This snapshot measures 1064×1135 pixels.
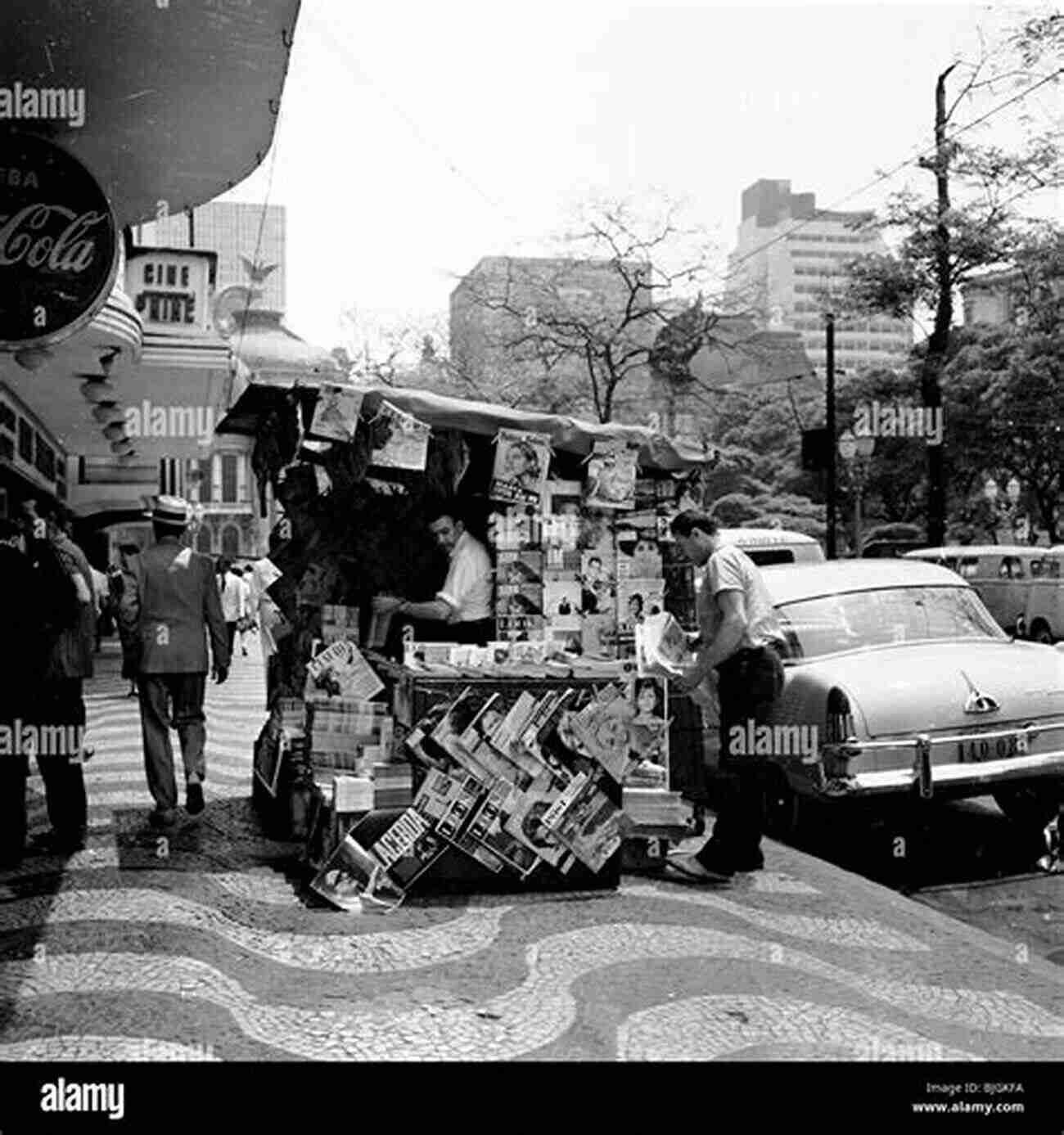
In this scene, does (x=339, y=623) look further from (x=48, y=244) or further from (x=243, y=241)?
(x=243, y=241)

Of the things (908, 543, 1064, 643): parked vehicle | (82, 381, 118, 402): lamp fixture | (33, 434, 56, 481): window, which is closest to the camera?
(82, 381, 118, 402): lamp fixture

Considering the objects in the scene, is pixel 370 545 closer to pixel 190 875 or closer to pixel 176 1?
pixel 190 875

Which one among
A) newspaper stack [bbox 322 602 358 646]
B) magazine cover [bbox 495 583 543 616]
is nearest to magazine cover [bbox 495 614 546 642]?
magazine cover [bbox 495 583 543 616]

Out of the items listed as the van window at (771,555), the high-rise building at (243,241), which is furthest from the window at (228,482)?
the van window at (771,555)

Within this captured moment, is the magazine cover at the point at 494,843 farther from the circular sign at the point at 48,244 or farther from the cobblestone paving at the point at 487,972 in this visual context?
the circular sign at the point at 48,244

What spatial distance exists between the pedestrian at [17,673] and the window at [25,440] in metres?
6.36

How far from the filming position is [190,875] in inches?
192

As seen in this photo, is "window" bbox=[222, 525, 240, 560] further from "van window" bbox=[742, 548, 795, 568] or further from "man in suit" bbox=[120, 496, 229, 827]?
"man in suit" bbox=[120, 496, 229, 827]

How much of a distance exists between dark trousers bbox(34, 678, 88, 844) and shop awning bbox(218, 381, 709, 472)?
140 cm

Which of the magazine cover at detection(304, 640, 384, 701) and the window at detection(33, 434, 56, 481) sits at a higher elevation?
the window at detection(33, 434, 56, 481)

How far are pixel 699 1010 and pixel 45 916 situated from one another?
7.49ft

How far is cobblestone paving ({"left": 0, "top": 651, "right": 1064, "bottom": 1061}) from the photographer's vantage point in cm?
328

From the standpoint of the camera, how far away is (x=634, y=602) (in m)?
5.98

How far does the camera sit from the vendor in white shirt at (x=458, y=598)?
5477 mm
